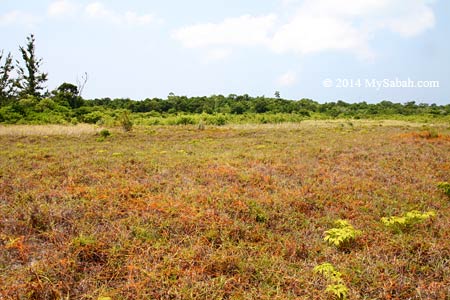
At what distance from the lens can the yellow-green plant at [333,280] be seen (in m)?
3.85

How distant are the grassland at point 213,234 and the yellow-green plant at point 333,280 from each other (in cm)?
10

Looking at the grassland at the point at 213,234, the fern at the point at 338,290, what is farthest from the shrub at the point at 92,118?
the fern at the point at 338,290

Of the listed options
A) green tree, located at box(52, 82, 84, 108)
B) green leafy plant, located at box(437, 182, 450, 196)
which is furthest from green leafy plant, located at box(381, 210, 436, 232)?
green tree, located at box(52, 82, 84, 108)

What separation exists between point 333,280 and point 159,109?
53753 millimetres

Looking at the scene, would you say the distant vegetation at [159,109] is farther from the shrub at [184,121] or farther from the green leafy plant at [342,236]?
the green leafy plant at [342,236]

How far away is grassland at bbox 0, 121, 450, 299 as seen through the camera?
4.07 m

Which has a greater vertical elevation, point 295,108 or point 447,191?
point 295,108

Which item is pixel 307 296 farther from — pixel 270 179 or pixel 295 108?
pixel 295 108

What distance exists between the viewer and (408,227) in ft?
19.2

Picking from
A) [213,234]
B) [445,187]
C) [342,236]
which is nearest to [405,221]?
[342,236]

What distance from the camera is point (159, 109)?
5544 cm

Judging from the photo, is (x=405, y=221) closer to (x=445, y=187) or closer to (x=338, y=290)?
(x=338, y=290)

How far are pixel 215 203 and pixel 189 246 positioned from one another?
1852mm

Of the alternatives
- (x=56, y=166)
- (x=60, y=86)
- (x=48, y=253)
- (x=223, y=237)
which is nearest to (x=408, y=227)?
(x=223, y=237)
